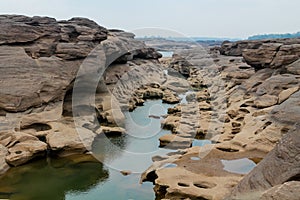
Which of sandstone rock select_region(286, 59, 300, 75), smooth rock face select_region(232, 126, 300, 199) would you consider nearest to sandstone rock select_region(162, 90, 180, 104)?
sandstone rock select_region(286, 59, 300, 75)

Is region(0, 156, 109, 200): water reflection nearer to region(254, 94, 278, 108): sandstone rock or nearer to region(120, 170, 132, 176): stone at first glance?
region(120, 170, 132, 176): stone

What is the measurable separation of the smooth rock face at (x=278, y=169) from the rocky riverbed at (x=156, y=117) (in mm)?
36

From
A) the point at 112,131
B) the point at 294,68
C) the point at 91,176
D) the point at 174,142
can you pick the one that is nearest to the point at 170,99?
the point at 112,131

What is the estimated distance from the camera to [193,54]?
186 feet

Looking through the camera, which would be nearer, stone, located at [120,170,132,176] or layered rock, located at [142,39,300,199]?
layered rock, located at [142,39,300,199]

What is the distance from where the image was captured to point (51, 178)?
15.3 meters

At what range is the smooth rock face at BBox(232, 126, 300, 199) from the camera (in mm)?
8328

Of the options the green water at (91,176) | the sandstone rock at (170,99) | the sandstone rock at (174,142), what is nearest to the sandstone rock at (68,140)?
the green water at (91,176)

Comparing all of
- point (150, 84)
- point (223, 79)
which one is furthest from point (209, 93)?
point (150, 84)

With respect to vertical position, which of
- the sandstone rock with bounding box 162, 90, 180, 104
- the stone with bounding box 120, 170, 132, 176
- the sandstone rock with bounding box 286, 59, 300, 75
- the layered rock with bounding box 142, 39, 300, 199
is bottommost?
the sandstone rock with bounding box 162, 90, 180, 104

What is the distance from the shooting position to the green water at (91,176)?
13594 millimetres

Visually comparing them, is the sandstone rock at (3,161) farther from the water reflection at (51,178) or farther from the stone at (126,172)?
the stone at (126,172)

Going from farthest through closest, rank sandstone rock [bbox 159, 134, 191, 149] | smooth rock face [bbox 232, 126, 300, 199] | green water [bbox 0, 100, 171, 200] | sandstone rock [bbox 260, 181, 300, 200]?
1. sandstone rock [bbox 159, 134, 191, 149]
2. green water [bbox 0, 100, 171, 200]
3. smooth rock face [bbox 232, 126, 300, 199]
4. sandstone rock [bbox 260, 181, 300, 200]

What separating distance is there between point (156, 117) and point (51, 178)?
1317cm
